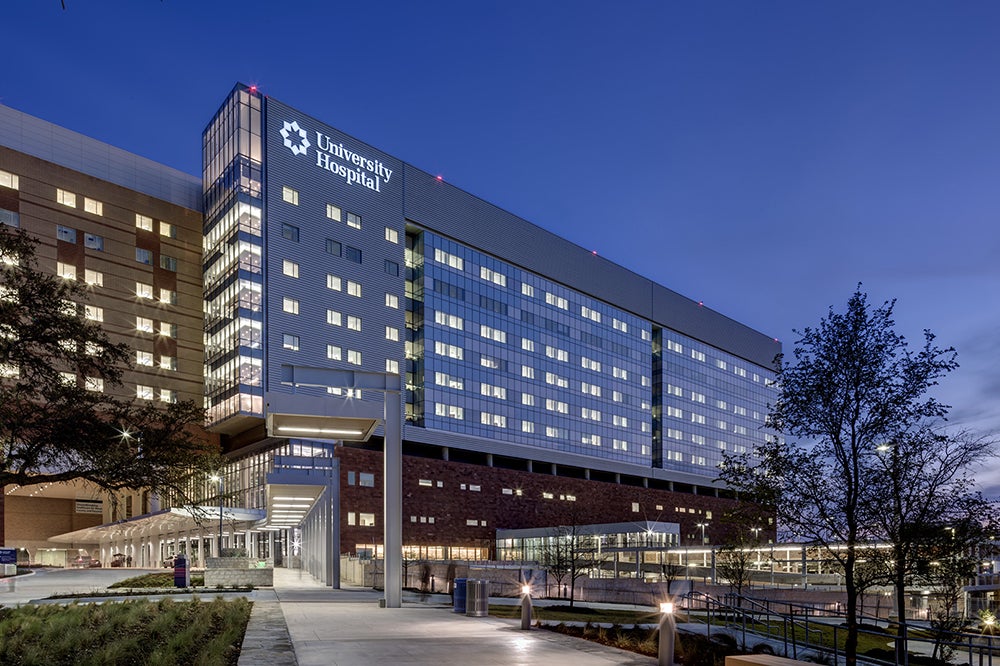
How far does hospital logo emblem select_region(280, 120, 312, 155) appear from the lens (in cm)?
8619

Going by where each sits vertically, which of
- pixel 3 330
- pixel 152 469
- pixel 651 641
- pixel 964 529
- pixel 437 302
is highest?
pixel 437 302

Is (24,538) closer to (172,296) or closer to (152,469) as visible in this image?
(172,296)

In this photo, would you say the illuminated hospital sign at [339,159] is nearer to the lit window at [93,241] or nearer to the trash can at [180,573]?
the lit window at [93,241]

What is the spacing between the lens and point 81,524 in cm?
11888

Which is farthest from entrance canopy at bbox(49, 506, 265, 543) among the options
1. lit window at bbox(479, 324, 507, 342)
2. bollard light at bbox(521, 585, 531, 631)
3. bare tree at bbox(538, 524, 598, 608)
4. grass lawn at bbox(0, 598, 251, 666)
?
lit window at bbox(479, 324, 507, 342)

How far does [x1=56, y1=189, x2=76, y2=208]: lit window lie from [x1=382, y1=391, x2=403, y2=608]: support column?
73296 millimetres

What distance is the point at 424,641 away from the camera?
17.1 metres

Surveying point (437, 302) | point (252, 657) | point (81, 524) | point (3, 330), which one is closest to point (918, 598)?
point (252, 657)

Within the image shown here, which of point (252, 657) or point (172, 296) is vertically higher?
point (172, 296)

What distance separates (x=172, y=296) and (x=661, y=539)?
62687 millimetres

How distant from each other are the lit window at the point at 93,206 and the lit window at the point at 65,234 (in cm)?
299

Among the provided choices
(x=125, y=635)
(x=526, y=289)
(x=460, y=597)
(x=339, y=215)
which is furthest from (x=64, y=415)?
(x=526, y=289)

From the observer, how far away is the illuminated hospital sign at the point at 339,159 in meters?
86.9

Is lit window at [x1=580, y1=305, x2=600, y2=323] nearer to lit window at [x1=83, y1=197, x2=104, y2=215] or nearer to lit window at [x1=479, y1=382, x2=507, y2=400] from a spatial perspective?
lit window at [x1=479, y1=382, x2=507, y2=400]
